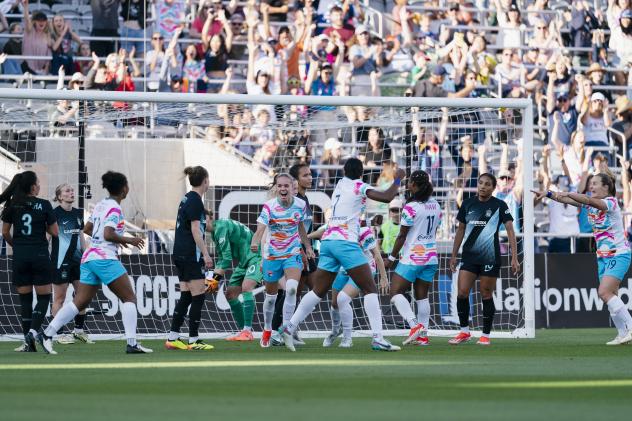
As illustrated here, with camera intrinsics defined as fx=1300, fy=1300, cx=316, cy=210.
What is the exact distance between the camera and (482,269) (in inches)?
655

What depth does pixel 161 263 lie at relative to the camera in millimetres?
20219

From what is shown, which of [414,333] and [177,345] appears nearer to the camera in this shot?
[177,345]

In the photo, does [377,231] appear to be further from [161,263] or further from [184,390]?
[184,390]

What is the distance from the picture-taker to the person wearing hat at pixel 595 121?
26.6 meters

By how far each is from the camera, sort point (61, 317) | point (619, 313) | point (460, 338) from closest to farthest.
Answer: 1. point (61, 317)
2. point (619, 313)
3. point (460, 338)

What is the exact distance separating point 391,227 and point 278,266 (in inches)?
240

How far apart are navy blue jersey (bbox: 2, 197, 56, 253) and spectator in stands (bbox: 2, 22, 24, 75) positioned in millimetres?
10498

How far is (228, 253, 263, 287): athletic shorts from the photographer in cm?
1722

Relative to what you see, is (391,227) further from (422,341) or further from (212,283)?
(212,283)

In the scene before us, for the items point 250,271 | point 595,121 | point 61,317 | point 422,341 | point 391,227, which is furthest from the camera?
point 595,121

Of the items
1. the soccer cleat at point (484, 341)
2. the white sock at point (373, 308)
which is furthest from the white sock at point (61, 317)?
the soccer cleat at point (484, 341)

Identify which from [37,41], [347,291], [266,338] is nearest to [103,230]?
[266,338]

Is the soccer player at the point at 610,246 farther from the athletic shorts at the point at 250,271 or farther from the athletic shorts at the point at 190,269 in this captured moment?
the athletic shorts at the point at 190,269

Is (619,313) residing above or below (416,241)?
below
